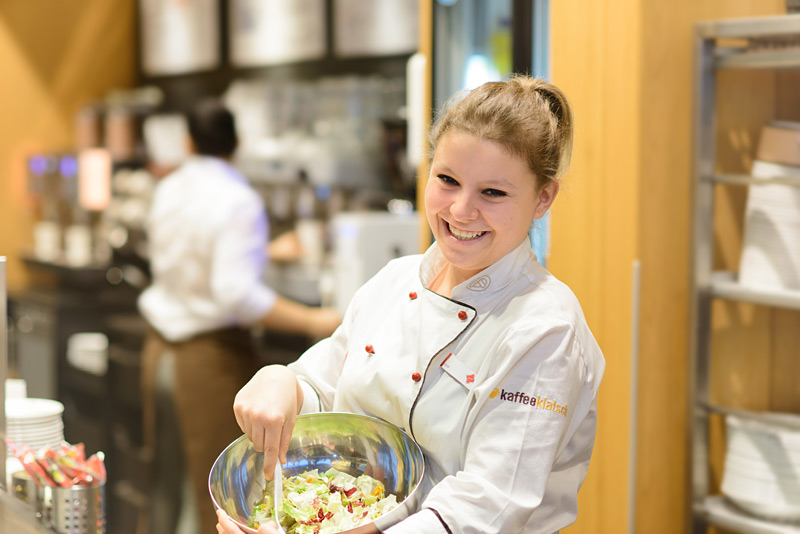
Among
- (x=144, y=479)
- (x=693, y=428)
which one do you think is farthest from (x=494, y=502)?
(x=144, y=479)

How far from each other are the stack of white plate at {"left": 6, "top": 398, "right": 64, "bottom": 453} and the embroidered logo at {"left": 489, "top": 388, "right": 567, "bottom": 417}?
118cm

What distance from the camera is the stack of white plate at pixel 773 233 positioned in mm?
2674

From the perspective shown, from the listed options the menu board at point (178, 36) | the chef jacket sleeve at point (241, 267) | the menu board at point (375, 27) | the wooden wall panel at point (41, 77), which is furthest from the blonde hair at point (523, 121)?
the wooden wall panel at point (41, 77)

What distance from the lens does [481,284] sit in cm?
144

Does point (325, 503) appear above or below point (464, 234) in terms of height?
below

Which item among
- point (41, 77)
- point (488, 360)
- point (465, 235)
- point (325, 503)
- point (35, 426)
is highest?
point (41, 77)

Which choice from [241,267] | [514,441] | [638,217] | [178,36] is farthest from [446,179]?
[178,36]

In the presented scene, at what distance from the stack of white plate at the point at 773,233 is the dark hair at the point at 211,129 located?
208 centimetres

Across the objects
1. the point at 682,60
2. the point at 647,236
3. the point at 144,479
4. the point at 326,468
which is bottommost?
the point at 144,479

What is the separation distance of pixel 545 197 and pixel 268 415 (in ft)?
1.81

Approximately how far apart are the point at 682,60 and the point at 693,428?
1124mm

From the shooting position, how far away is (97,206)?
690 centimetres

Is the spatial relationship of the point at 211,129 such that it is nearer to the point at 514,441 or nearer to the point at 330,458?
the point at 330,458

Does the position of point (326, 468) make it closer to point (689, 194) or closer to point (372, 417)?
point (372, 417)
